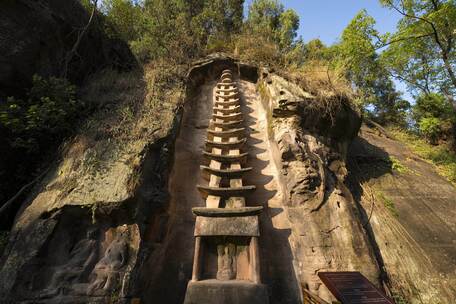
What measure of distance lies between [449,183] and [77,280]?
8536 mm

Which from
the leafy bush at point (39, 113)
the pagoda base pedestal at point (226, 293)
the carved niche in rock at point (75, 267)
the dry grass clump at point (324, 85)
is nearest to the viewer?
the carved niche in rock at point (75, 267)

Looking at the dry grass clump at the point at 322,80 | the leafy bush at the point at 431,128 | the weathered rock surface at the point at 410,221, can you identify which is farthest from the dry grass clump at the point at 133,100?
the leafy bush at the point at 431,128

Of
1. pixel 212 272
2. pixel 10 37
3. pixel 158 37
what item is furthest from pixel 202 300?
pixel 158 37

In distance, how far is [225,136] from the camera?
216 inches

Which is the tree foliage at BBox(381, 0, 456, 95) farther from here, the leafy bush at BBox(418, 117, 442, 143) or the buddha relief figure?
the buddha relief figure

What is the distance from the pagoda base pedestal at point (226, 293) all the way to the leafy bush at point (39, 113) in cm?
361

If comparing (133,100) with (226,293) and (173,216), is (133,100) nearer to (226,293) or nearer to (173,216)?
(173,216)

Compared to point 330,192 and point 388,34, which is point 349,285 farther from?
point 388,34

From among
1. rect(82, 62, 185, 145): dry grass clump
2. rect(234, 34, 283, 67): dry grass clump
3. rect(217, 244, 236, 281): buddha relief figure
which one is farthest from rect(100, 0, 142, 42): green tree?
rect(217, 244, 236, 281): buddha relief figure

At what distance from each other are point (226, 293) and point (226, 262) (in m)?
0.51

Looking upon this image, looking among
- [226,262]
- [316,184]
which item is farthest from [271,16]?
[226,262]

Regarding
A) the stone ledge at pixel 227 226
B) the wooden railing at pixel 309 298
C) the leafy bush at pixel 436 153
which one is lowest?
the wooden railing at pixel 309 298

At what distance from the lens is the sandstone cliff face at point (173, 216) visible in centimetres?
300

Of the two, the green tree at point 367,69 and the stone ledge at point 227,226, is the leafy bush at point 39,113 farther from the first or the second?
the green tree at point 367,69
